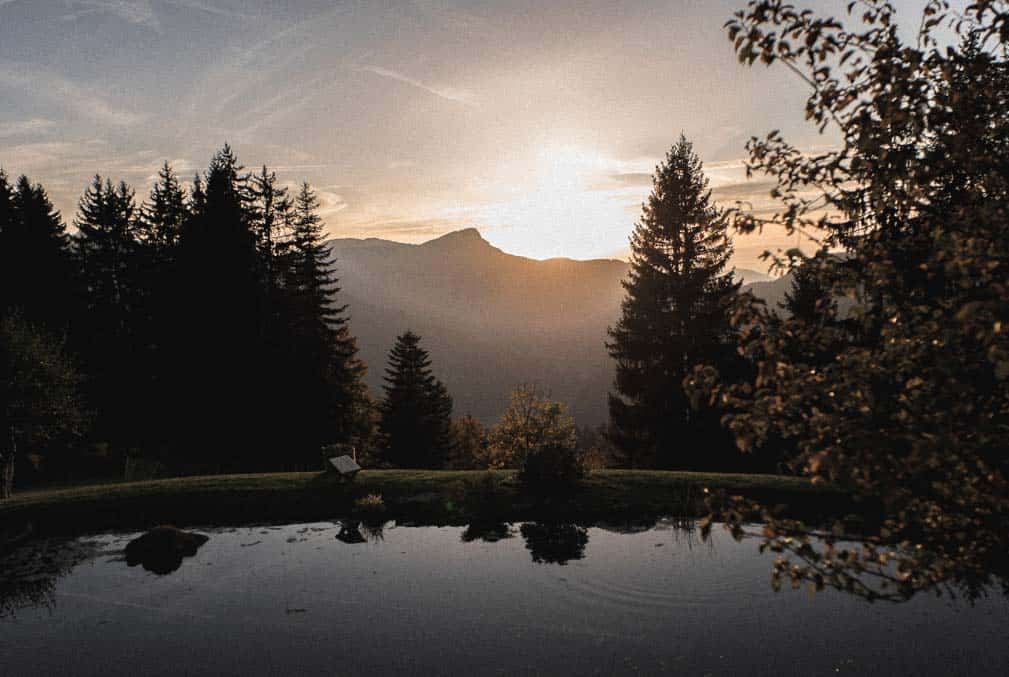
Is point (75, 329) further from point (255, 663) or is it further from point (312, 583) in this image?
point (255, 663)

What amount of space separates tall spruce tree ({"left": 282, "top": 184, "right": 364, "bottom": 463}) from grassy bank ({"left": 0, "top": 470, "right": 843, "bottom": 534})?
43.2 ft

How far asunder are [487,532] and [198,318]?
25864 millimetres

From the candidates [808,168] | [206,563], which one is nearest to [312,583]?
[206,563]

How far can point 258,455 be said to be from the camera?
3309cm

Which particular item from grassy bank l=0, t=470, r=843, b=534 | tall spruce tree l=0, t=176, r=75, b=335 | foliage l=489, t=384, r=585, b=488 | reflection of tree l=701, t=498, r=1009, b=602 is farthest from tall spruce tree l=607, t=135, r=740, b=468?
tall spruce tree l=0, t=176, r=75, b=335

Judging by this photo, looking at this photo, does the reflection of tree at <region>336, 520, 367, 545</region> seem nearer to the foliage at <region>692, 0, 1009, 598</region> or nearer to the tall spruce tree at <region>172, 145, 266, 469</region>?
the foliage at <region>692, 0, 1009, 598</region>

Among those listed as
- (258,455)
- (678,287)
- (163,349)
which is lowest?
(258,455)

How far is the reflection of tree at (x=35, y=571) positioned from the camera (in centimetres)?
1123

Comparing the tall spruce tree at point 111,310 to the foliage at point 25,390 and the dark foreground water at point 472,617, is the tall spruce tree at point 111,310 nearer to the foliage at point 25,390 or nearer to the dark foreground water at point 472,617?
the foliage at point 25,390

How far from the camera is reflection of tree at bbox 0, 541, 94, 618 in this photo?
11.2 meters

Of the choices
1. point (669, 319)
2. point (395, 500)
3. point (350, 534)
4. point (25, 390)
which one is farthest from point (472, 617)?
point (669, 319)

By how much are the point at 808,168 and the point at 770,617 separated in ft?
25.6

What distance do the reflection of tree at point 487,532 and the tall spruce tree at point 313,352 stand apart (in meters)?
20.0

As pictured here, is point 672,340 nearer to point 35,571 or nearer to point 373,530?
point 373,530
